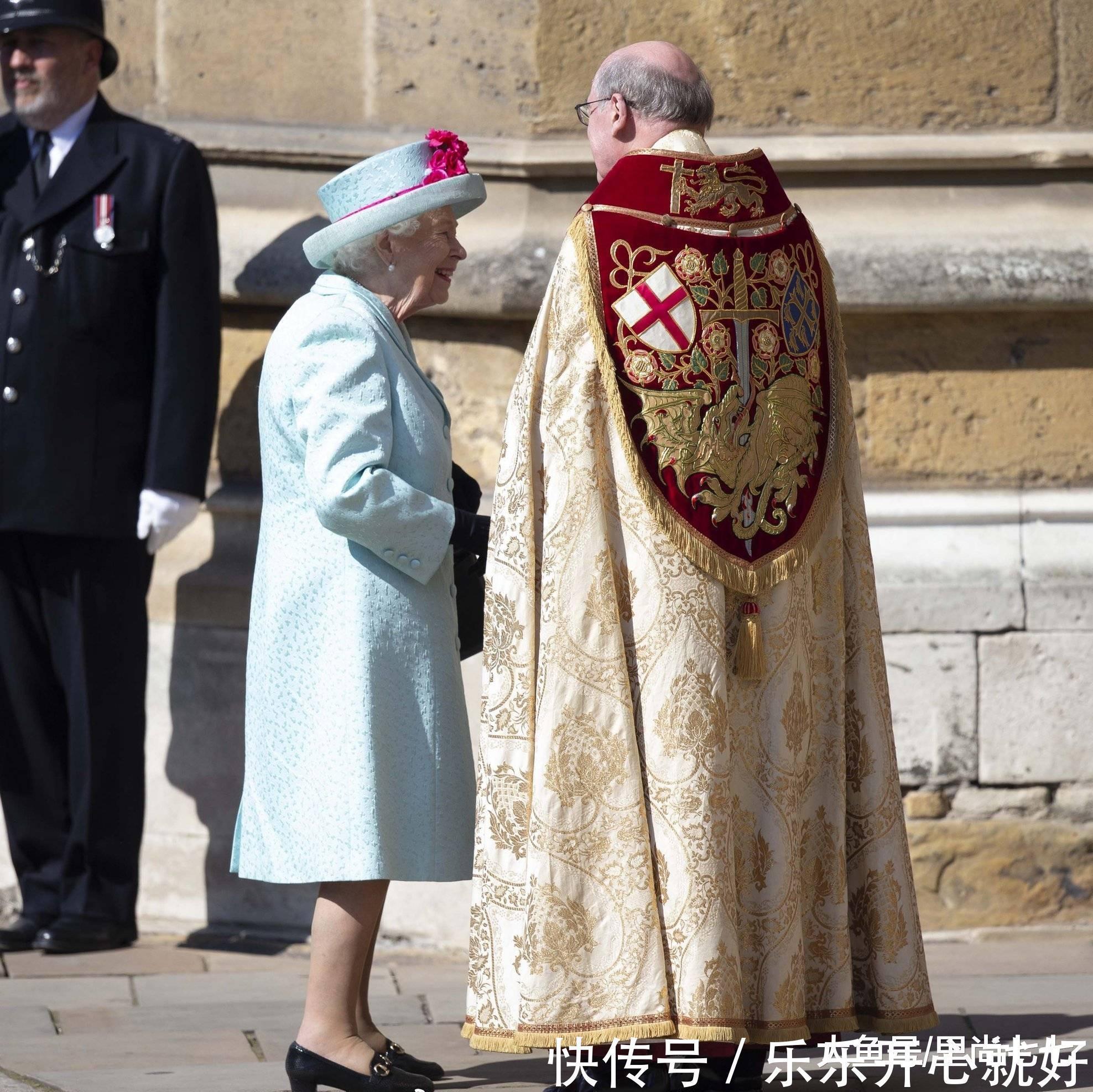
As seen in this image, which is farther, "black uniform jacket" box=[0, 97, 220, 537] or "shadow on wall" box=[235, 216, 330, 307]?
"shadow on wall" box=[235, 216, 330, 307]

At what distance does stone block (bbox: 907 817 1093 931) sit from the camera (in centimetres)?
464

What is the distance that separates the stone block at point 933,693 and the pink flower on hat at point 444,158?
1771 mm

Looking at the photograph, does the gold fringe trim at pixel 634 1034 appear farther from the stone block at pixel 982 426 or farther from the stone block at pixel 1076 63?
the stone block at pixel 1076 63

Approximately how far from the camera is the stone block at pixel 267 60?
16.2ft

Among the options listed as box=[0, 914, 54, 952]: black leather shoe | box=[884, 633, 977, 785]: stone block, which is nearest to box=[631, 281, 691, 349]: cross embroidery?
box=[884, 633, 977, 785]: stone block

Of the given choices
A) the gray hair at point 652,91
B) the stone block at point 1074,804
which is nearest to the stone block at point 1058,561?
the stone block at point 1074,804

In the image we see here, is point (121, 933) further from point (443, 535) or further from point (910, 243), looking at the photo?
point (910, 243)

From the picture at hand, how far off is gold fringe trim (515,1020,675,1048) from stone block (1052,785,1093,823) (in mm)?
1862

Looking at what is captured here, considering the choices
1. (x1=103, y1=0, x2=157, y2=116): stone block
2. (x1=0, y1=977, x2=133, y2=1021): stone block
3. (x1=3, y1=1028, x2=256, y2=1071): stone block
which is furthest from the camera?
(x1=103, y1=0, x2=157, y2=116): stone block

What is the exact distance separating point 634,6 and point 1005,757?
6.59ft

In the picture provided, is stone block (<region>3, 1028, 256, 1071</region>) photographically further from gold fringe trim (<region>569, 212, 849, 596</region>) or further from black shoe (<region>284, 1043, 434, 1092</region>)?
gold fringe trim (<region>569, 212, 849, 596</region>)

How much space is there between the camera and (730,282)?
10.6 feet

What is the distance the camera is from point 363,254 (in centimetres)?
344

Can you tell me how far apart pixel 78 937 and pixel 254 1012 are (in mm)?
737
